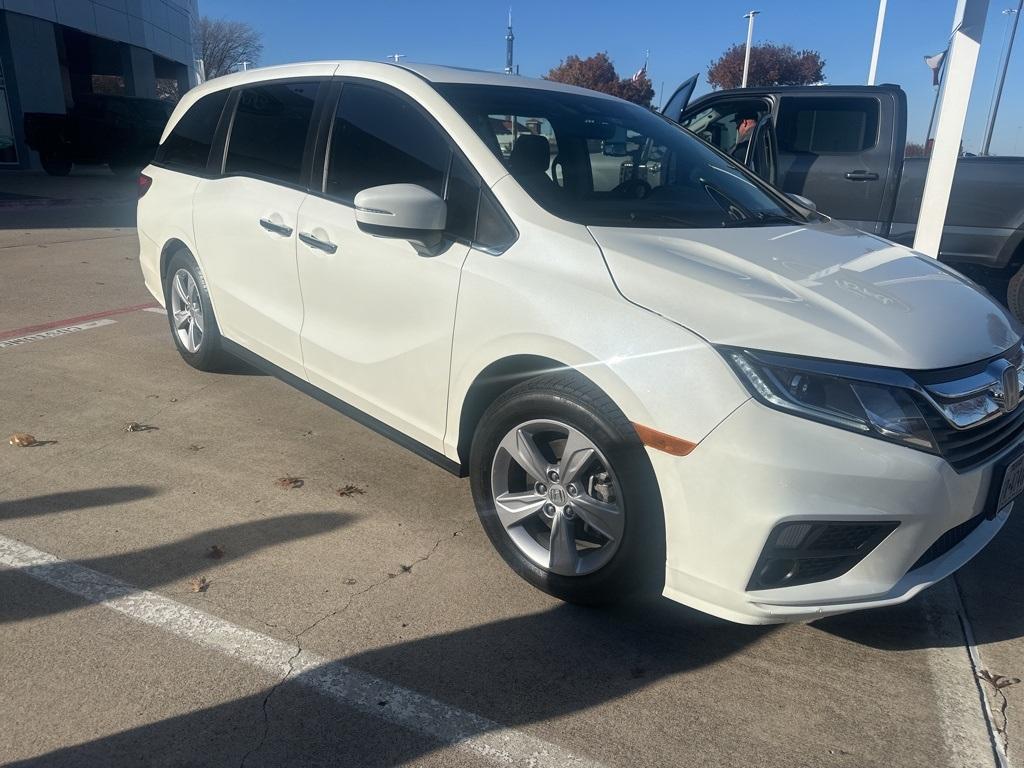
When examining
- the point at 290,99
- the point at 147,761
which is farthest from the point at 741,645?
the point at 290,99

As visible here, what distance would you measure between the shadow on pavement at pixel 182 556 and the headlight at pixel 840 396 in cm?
193

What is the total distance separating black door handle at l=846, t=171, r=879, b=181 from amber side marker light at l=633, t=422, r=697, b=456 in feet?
17.2

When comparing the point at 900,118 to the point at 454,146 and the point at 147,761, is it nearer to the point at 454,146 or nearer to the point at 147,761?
the point at 454,146

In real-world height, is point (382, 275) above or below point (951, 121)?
below

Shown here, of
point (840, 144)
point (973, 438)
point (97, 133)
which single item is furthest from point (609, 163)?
point (97, 133)

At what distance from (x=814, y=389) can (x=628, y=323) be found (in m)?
0.58

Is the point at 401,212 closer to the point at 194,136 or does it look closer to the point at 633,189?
the point at 633,189

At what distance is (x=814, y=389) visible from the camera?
2316mm

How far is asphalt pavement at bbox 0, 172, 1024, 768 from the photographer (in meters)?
2.28

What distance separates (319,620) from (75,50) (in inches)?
1335

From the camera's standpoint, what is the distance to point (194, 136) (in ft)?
16.2

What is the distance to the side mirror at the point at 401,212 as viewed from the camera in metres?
2.96

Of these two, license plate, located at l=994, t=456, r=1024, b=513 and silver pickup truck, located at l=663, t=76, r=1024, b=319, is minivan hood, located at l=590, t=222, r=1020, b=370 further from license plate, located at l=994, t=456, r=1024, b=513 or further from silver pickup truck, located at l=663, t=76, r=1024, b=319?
silver pickup truck, located at l=663, t=76, r=1024, b=319

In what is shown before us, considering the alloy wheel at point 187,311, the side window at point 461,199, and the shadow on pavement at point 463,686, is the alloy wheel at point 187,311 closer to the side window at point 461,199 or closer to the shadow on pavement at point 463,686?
A: the side window at point 461,199
